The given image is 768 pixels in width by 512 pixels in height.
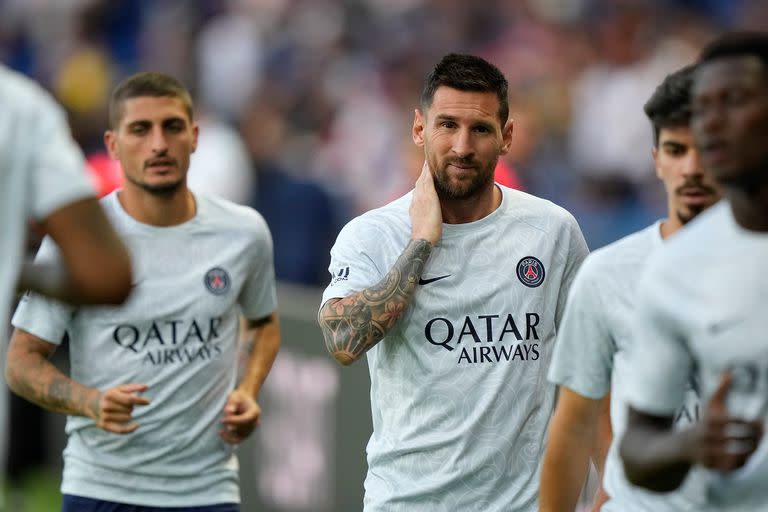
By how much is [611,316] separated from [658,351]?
947 millimetres

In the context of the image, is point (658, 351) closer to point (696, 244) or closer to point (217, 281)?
point (696, 244)

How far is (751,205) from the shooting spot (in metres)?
3.40

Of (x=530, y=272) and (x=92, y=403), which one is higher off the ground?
(x=530, y=272)

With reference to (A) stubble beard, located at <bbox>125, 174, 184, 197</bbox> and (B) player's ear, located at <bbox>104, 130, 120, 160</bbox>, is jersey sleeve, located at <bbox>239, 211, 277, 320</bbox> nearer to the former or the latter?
(A) stubble beard, located at <bbox>125, 174, 184, 197</bbox>

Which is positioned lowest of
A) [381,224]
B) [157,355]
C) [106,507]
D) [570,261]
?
[106,507]

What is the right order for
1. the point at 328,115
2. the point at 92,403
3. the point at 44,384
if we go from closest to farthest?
the point at 92,403 < the point at 44,384 < the point at 328,115

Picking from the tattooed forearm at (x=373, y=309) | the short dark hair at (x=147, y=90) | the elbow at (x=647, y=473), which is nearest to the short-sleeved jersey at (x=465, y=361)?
the tattooed forearm at (x=373, y=309)

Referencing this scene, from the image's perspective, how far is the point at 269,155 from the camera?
43.5 ft

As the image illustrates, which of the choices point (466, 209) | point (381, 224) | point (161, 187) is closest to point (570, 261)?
point (466, 209)

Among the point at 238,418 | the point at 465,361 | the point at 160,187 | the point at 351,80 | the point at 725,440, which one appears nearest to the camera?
the point at 725,440

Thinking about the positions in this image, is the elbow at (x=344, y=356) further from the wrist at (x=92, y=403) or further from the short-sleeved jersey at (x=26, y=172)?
the short-sleeved jersey at (x=26, y=172)

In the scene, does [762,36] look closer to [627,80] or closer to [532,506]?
[532,506]

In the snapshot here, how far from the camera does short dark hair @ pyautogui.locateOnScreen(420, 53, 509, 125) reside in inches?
220

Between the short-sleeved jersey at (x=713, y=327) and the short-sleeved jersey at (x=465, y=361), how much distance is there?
5.94 ft
